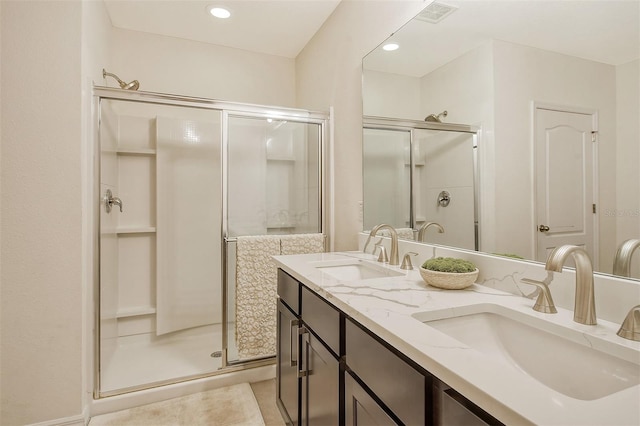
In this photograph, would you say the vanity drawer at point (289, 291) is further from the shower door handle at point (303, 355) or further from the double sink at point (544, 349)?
the double sink at point (544, 349)

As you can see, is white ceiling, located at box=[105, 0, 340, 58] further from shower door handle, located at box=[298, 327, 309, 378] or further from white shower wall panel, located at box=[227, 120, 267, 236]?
shower door handle, located at box=[298, 327, 309, 378]

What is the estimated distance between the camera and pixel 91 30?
1854mm

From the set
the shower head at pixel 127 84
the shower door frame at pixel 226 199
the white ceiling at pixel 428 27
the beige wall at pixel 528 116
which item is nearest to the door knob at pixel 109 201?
the shower head at pixel 127 84

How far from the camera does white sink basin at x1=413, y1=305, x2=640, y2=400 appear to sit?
26.2 inches

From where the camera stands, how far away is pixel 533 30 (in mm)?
1028

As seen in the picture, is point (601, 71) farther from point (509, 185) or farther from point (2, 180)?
point (2, 180)

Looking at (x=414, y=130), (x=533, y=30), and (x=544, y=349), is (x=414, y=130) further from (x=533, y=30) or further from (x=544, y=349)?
(x=544, y=349)

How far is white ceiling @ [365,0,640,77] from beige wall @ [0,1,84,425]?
5.57ft

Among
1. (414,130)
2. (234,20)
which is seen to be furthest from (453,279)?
(234,20)

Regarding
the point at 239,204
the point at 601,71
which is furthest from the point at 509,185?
the point at 239,204

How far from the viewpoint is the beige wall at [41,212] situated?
1558 mm

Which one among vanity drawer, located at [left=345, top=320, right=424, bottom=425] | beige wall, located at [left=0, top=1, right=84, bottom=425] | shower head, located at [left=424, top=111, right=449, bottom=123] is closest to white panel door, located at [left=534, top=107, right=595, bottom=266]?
shower head, located at [left=424, top=111, right=449, bottom=123]

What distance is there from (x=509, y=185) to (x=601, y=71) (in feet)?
1.28

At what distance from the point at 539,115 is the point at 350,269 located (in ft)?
3.39
